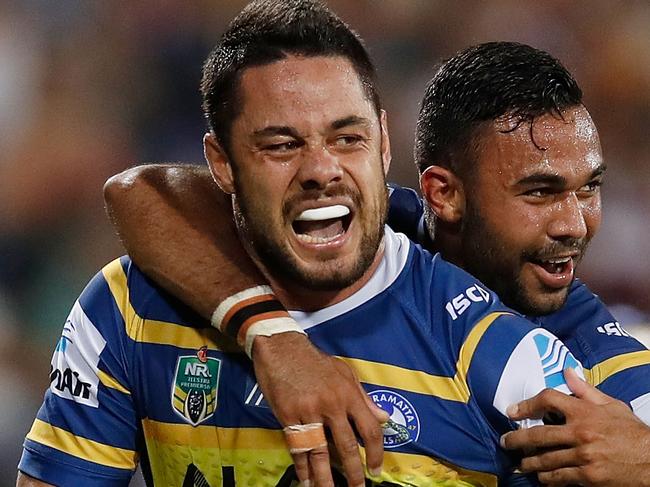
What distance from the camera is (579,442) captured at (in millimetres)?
1562

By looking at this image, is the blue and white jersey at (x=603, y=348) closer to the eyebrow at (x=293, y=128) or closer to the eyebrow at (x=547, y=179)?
the eyebrow at (x=547, y=179)

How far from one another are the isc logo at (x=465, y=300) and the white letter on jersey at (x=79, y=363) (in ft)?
2.05

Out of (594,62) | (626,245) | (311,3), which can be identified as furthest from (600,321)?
(594,62)

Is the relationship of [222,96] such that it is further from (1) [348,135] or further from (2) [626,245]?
(2) [626,245]

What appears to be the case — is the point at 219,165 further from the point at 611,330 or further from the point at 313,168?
the point at 611,330

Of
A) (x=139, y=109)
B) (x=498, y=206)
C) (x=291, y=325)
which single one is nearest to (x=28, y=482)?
(x=291, y=325)

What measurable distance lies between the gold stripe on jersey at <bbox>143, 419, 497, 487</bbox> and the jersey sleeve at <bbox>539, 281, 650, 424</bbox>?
40 centimetres

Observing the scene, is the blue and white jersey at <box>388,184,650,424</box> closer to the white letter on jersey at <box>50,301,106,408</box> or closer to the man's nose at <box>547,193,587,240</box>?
the man's nose at <box>547,193,587,240</box>

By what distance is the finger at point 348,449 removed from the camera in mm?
1501

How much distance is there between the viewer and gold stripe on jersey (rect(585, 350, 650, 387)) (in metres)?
1.95

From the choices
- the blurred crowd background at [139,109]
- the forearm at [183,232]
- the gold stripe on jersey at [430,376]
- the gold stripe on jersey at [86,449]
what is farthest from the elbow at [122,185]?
the blurred crowd background at [139,109]

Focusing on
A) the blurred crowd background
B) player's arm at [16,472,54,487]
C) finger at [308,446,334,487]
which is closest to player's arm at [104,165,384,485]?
finger at [308,446,334,487]

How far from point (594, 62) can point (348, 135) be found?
2.47 m

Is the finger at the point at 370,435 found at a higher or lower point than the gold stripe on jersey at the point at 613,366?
lower
